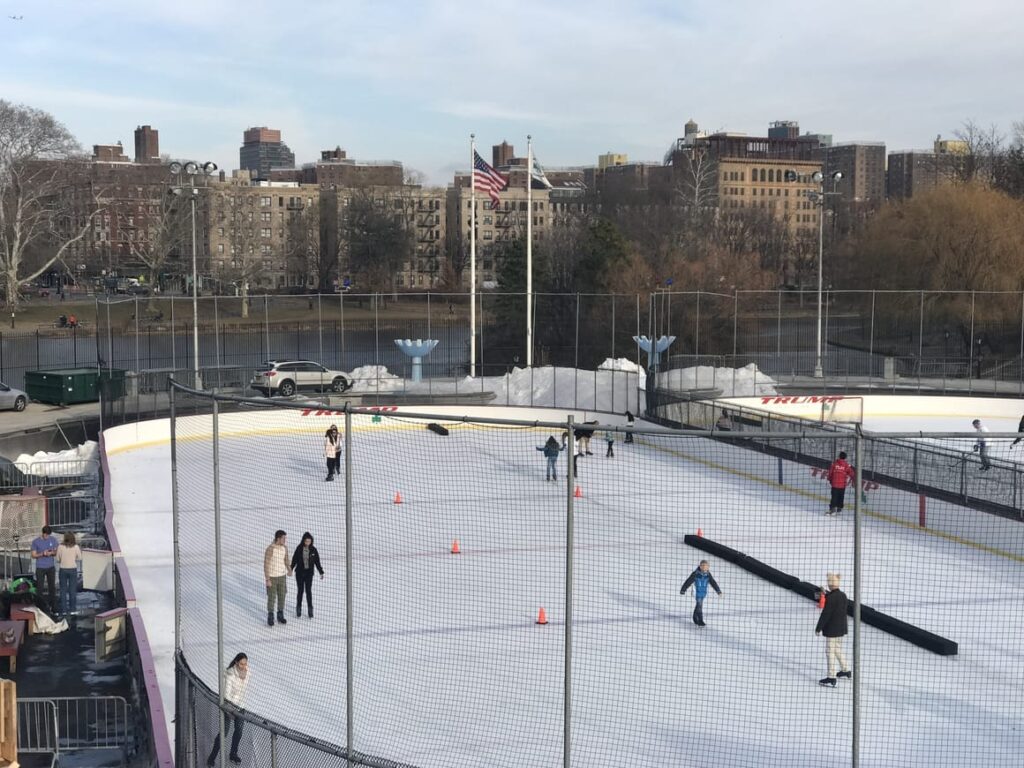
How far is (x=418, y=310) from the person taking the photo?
5681cm

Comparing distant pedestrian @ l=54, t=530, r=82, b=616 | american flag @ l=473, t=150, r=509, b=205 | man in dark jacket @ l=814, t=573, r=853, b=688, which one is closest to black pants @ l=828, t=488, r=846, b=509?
man in dark jacket @ l=814, t=573, r=853, b=688

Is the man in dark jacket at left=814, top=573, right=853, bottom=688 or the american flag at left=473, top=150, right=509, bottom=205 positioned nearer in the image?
the man in dark jacket at left=814, top=573, right=853, bottom=688

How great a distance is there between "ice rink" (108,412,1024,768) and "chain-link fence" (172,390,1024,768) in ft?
0.14

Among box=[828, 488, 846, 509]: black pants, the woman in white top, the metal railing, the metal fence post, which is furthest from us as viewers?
box=[828, 488, 846, 509]: black pants

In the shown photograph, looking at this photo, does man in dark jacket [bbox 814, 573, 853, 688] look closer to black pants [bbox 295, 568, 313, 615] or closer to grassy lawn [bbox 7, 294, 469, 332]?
black pants [bbox 295, 568, 313, 615]

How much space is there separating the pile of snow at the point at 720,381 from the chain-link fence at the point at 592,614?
11718 mm

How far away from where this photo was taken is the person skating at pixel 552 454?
21.8 metres

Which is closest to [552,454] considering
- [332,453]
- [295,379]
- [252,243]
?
[332,453]

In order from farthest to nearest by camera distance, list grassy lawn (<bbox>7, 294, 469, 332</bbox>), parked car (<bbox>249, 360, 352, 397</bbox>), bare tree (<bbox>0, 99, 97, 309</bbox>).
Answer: bare tree (<bbox>0, 99, 97, 309</bbox>) < grassy lawn (<bbox>7, 294, 469, 332</bbox>) < parked car (<bbox>249, 360, 352, 397</bbox>)

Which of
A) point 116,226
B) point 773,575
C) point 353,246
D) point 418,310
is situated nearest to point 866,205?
point 353,246

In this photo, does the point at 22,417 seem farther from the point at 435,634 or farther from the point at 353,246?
the point at 353,246

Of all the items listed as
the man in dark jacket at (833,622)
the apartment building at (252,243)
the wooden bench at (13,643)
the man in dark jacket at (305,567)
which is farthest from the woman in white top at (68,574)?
the apartment building at (252,243)

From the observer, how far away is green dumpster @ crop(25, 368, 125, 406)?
3578cm

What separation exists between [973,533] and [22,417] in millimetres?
25270
